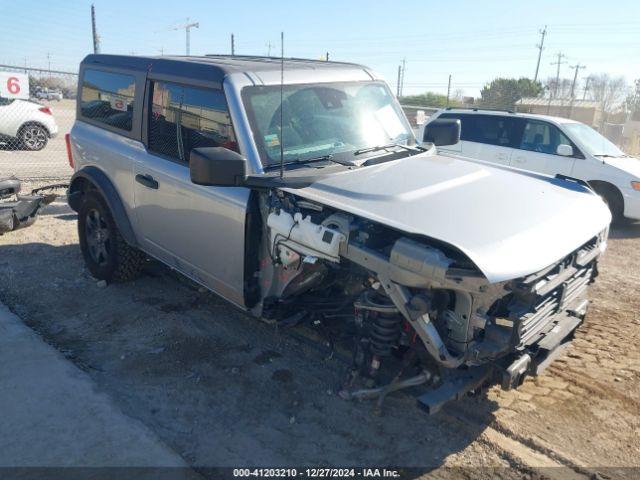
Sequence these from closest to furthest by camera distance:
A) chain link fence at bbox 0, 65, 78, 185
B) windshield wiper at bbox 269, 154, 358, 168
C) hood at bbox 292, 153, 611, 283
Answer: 1. hood at bbox 292, 153, 611, 283
2. windshield wiper at bbox 269, 154, 358, 168
3. chain link fence at bbox 0, 65, 78, 185

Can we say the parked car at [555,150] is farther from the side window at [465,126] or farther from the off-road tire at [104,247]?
the off-road tire at [104,247]

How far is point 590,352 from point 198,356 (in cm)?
313

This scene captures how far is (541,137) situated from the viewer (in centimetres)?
895

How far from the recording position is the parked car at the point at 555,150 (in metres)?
8.32

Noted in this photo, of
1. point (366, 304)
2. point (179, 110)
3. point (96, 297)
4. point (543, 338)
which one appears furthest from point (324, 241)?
point (96, 297)

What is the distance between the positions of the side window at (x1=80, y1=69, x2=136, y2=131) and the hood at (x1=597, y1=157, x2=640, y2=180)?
7057 mm

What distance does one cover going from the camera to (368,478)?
2977 millimetres

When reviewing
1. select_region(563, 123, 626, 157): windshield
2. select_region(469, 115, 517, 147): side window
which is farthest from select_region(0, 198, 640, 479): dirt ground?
select_region(469, 115, 517, 147): side window

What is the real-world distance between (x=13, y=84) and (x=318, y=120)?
1554 cm

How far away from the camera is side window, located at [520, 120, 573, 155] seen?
877 centimetres

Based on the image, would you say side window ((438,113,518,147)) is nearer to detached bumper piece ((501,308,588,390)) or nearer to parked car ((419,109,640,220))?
parked car ((419,109,640,220))

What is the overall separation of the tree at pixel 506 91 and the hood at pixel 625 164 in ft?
69.2

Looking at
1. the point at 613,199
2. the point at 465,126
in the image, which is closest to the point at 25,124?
the point at 465,126

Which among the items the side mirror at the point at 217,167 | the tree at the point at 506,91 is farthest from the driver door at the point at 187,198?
the tree at the point at 506,91
